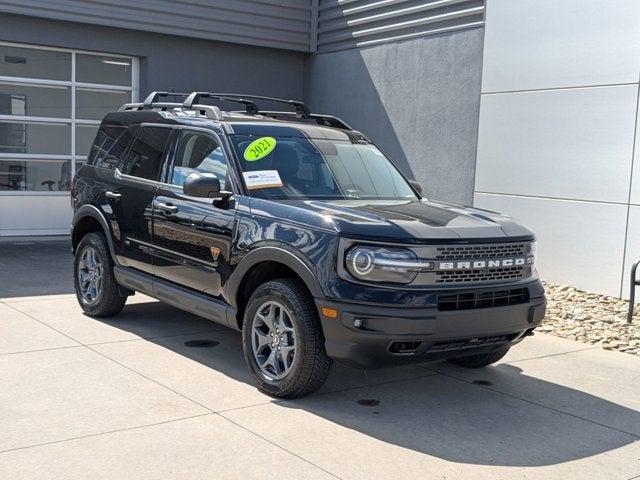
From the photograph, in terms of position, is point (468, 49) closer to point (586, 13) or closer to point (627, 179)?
point (586, 13)

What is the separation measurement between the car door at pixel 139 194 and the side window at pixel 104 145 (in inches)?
13.6

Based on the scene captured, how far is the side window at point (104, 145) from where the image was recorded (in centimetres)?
756

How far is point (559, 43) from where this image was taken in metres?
9.98

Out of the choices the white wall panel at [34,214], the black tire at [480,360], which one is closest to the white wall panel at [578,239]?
the black tire at [480,360]

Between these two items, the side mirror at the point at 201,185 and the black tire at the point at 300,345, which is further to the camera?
the side mirror at the point at 201,185

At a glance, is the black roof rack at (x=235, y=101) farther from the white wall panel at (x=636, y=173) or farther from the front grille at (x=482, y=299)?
the white wall panel at (x=636, y=173)

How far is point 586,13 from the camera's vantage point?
31.6ft

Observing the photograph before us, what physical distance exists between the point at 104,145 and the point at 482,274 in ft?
13.4

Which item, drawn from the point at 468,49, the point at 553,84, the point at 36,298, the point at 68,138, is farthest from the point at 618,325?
the point at 68,138

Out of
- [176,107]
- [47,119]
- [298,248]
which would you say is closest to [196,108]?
[176,107]

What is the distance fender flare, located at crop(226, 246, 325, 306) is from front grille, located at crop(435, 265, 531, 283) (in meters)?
0.79

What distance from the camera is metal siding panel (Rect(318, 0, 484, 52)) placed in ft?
37.9

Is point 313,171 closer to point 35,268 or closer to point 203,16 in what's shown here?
point 35,268

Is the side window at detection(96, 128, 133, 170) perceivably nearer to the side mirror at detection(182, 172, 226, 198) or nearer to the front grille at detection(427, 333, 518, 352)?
the side mirror at detection(182, 172, 226, 198)
